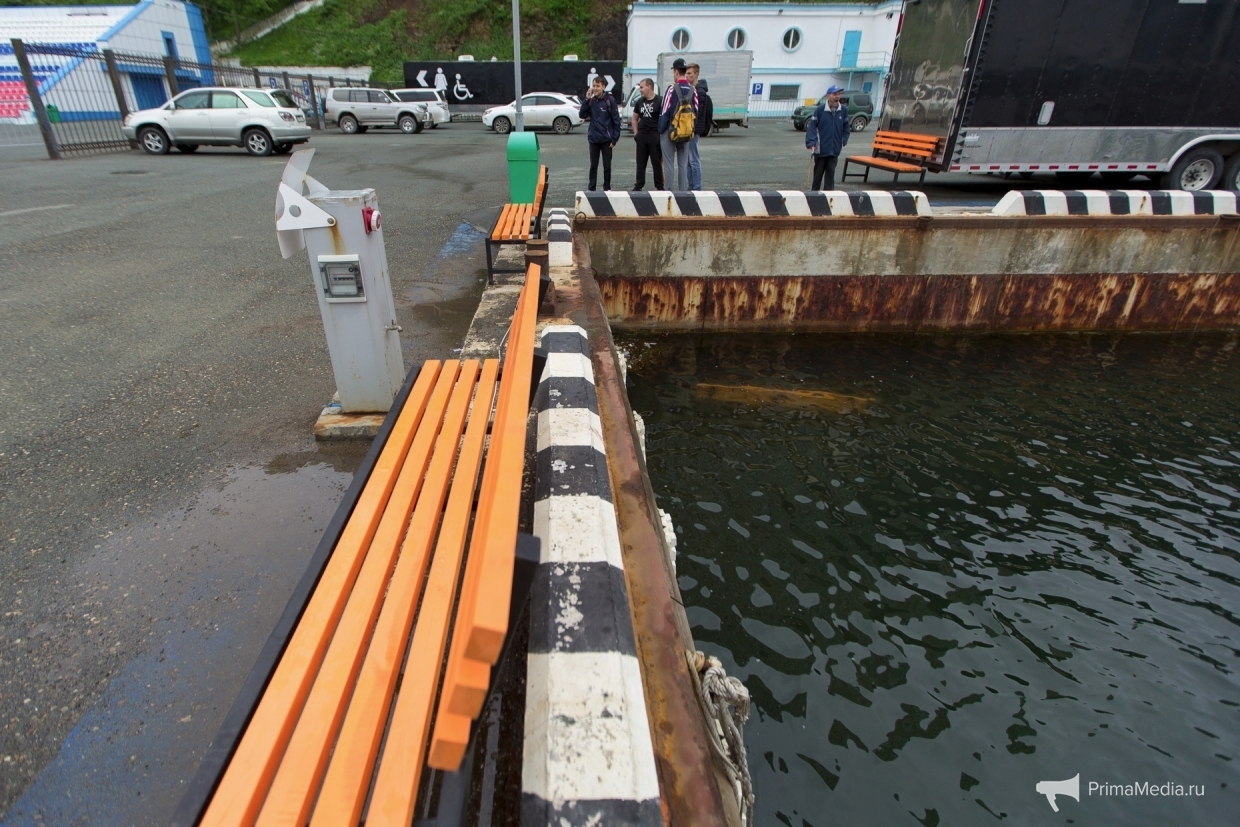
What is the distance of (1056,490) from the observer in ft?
14.4

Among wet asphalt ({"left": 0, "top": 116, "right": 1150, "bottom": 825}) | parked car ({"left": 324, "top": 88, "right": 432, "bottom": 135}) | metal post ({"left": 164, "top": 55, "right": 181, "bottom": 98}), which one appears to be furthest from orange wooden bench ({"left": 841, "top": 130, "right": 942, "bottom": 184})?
metal post ({"left": 164, "top": 55, "right": 181, "bottom": 98})

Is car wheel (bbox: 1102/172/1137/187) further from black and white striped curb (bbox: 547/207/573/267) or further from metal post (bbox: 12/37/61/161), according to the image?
metal post (bbox: 12/37/61/161)

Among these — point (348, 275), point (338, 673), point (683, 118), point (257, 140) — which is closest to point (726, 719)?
point (338, 673)

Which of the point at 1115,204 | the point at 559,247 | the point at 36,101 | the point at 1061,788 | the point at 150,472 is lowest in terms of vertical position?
the point at 1061,788

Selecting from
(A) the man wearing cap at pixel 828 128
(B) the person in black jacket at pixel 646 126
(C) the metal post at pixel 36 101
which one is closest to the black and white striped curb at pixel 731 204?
(B) the person in black jacket at pixel 646 126

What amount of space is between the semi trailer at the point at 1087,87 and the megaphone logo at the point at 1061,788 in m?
10.2

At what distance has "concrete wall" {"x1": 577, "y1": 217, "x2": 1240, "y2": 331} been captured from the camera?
22.1 ft

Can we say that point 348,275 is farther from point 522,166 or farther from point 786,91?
point 786,91

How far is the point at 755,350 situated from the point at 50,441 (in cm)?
556

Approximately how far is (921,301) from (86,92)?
972 inches

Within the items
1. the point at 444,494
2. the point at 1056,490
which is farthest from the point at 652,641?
the point at 1056,490

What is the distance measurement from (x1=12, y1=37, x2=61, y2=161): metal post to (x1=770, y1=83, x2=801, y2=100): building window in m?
34.8

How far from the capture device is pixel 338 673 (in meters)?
1.38

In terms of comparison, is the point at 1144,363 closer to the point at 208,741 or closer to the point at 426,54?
the point at 208,741
